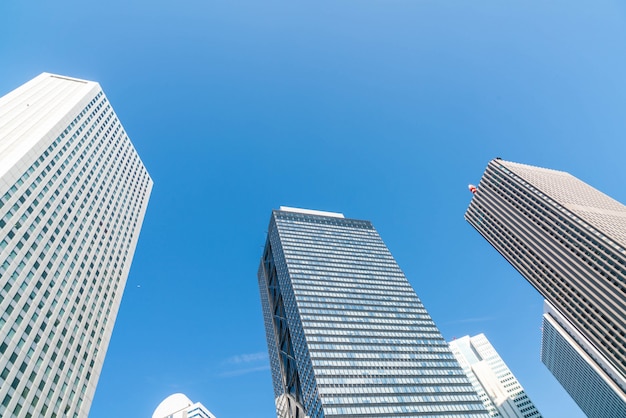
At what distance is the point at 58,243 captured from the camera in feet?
243

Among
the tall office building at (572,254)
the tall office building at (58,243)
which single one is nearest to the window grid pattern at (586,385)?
the tall office building at (572,254)

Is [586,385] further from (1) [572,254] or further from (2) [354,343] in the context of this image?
(2) [354,343]

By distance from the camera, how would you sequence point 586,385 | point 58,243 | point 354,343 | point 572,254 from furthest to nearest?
point 586,385 → point 354,343 → point 572,254 → point 58,243

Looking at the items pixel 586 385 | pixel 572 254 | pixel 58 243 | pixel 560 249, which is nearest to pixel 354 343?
pixel 560 249

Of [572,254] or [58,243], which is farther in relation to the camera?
[572,254]

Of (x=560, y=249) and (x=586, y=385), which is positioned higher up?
(x=560, y=249)

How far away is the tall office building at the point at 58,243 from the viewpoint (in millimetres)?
58438

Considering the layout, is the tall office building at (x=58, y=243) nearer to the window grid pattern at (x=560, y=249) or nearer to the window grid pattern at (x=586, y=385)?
the window grid pattern at (x=560, y=249)

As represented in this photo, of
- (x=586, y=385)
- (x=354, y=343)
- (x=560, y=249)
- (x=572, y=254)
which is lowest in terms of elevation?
(x=586, y=385)

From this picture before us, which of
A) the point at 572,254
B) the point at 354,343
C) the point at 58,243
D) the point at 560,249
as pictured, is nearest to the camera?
the point at 58,243

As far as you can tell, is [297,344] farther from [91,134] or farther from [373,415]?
[91,134]

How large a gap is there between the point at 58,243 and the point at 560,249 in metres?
150

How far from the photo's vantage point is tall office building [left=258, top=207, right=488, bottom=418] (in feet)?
399

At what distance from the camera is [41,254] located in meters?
68.3
